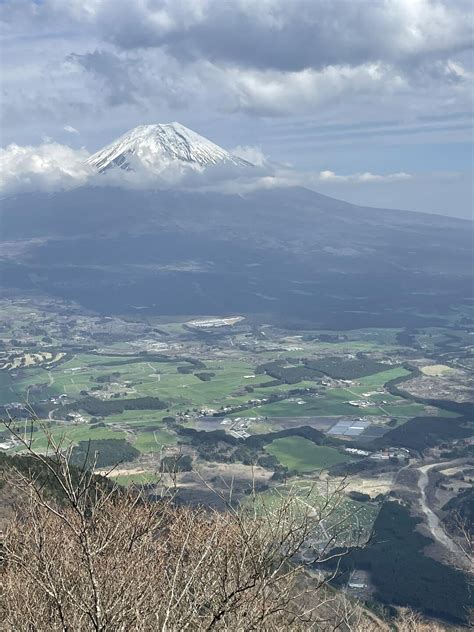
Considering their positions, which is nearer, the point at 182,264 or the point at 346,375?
the point at 346,375

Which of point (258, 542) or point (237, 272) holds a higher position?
point (258, 542)

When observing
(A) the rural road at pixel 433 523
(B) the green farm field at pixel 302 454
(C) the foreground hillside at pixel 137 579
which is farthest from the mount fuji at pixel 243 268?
(C) the foreground hillside at pixel 137 579

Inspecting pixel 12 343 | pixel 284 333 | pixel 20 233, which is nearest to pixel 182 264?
pixel 20 233

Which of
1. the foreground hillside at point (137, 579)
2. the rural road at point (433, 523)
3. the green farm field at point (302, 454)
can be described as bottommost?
the green farm field at point (302, 454)

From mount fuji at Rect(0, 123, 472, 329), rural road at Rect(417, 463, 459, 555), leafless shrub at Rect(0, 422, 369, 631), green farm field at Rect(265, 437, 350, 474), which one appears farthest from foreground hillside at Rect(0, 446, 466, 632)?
mount fuji at Rect(0, 123, 472, 329)

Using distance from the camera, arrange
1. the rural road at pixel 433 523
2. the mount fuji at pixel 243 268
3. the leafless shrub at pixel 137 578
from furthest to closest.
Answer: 1. the mount fuji at pixel 243 268
2. the rural road at pixel 433 523
3. the leafless shrub at pixel 137 578

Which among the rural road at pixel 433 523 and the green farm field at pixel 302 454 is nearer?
the rural road at pixel 433 523

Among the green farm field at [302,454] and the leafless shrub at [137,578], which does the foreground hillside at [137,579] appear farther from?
the green farm field at [302,454]

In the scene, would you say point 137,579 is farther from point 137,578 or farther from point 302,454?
point 302,454

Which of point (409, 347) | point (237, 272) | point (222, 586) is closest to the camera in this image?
point (222, 586)

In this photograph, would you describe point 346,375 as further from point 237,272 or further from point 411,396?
point 237,272

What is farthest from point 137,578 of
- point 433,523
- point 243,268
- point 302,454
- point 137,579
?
point 243,268
